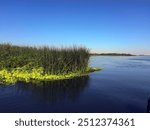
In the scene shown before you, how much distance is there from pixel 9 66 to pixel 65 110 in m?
14.0

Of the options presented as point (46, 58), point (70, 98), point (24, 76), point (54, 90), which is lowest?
point (70, 98)

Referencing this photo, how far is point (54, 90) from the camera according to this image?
57.1 ft

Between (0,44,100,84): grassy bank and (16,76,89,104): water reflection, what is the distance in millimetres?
2020

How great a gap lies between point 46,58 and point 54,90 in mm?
6988

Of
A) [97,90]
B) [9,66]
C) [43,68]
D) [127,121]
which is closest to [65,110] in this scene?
[127,121]

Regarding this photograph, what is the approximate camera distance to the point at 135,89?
60.2 ft

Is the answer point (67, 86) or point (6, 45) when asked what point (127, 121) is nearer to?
point (67, 86)

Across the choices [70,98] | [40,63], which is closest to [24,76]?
[40,63]

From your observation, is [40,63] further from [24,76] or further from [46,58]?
[24,76]

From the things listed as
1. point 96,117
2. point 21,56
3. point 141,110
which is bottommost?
point 141,110

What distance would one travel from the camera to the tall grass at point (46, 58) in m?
23.7

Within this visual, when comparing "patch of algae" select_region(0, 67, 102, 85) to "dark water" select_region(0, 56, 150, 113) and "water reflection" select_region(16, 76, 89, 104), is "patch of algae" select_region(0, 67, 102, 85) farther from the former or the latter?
"dark water" select_region(0, 56, 150, 113)

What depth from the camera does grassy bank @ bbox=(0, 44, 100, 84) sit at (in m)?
22.0

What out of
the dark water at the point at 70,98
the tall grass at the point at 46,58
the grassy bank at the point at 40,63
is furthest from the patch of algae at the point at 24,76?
the dark water at the point at 70,98
